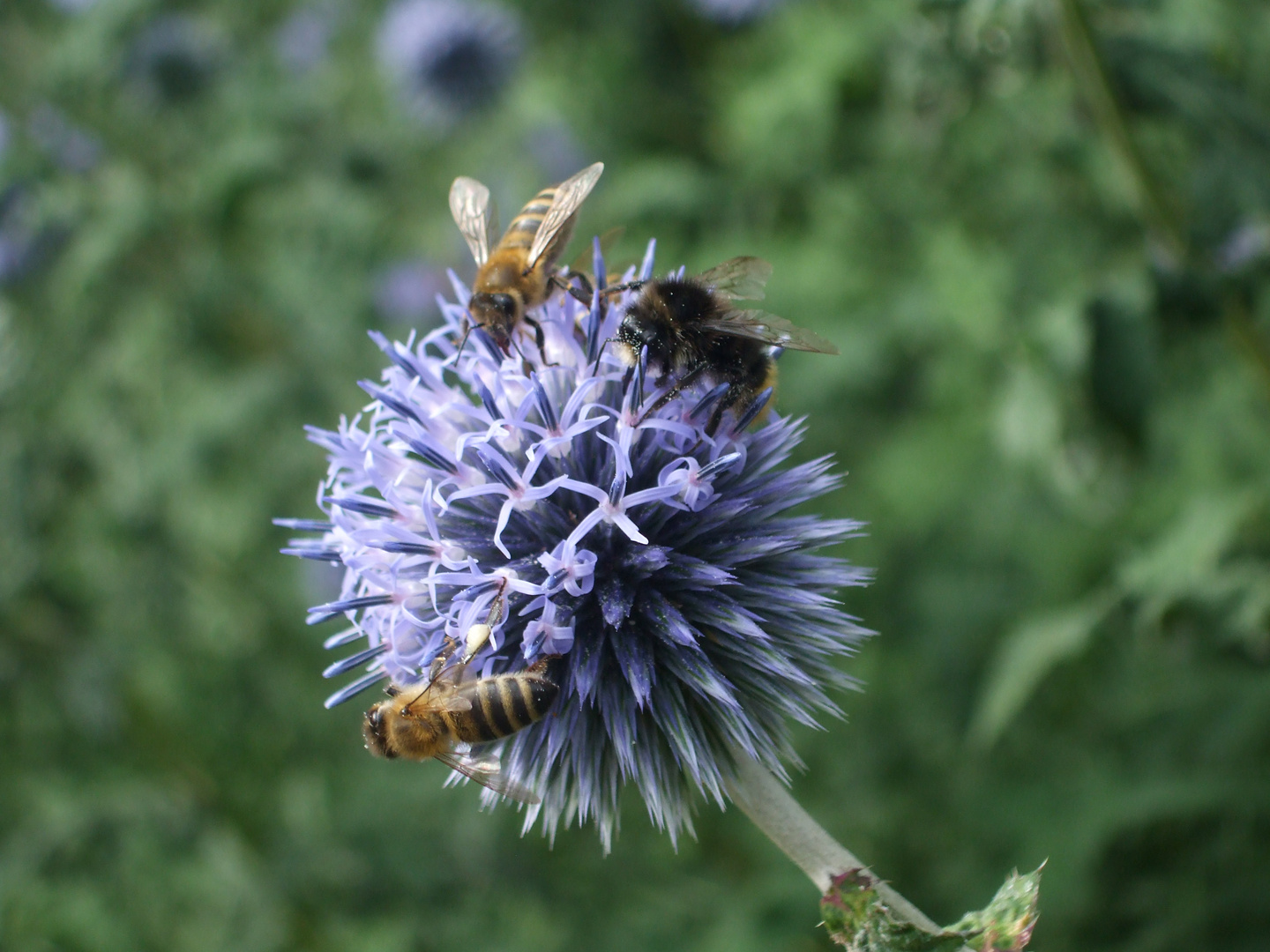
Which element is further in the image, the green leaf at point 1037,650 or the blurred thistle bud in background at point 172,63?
the blurred thistle bud in background at point 172,63

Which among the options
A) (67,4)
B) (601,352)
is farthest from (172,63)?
→ (601,352)

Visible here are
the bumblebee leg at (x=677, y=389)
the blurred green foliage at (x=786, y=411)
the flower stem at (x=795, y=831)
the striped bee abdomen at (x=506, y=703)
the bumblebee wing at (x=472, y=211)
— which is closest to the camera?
the flower stem at (x=795, y=831)

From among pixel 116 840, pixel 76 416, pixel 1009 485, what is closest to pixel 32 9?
pixel 76 416

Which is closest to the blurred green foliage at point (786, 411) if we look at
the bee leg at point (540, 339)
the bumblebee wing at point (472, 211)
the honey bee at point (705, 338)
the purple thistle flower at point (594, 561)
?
the purple thistle flower at point (594, 561)

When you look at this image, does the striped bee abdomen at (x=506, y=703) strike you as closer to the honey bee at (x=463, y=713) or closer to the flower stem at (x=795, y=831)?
the honey bee at (x=463, y=713)

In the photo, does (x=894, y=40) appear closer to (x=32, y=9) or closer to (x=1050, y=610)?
(x=1050, y=610)

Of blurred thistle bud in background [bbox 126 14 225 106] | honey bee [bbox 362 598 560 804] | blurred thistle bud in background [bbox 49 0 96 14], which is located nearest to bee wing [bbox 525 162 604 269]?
honey bee [bbox 362 598 560 804]
